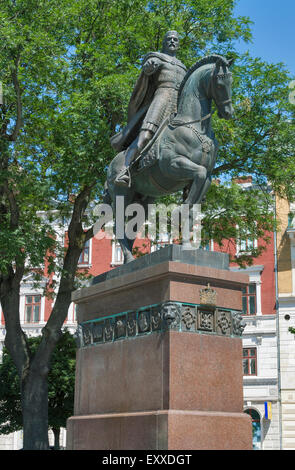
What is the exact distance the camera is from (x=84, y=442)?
860cm

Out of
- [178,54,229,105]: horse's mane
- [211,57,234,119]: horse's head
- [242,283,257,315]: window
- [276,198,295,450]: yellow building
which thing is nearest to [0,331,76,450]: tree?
[276,198,295,450]: yellow building

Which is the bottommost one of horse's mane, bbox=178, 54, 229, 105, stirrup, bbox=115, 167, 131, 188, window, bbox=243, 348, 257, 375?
window, bbox=243, 348, 257, 375

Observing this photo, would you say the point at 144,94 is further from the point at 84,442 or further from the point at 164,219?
the point at 164,219

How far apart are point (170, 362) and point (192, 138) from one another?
2961 mm

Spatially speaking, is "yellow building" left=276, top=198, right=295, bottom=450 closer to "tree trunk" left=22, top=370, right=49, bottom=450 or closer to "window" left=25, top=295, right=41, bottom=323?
"window" left=25, top=295, right=41, bottom=323

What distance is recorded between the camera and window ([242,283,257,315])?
127 feet

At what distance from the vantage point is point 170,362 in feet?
24.3

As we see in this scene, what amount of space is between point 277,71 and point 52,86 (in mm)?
7129

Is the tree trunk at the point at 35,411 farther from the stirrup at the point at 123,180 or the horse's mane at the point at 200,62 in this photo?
the horse's mane at the point at 200,62

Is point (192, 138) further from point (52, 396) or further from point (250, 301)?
point (250, 301)

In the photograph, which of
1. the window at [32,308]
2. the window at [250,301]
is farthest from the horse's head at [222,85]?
the window at [32,308]

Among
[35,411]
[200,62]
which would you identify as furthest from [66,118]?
[200,62]

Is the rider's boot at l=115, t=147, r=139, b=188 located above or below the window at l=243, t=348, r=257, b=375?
above

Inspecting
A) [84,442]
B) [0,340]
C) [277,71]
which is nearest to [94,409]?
[84,442]
